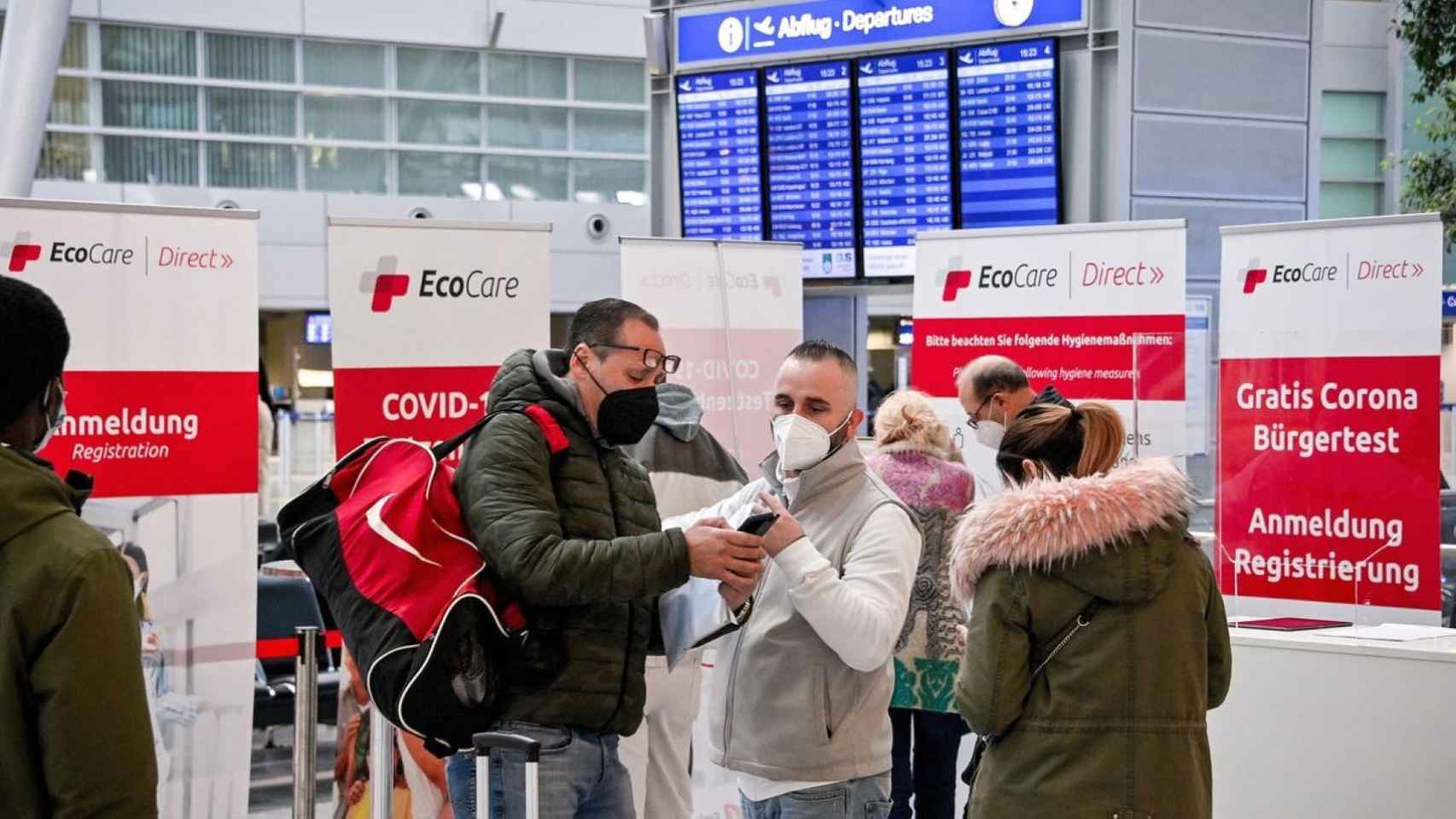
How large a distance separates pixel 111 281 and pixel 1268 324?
3.67 metres

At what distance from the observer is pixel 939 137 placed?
729 cm

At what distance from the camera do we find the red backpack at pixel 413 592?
2.30 meters

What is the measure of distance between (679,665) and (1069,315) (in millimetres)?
2465

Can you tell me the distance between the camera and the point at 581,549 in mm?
2334

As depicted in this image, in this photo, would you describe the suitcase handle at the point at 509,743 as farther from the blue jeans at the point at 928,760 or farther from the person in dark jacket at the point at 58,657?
the blue jeans at the point at 928,760

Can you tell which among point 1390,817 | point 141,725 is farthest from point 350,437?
point 1390,817

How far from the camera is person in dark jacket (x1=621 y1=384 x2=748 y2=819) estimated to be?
404cm

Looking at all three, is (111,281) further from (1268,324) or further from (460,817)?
(1268,324)

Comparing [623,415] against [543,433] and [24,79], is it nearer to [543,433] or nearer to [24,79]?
[543,433]

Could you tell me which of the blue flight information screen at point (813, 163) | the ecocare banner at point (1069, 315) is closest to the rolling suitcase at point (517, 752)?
the ecocare banner at point (1069, 315)

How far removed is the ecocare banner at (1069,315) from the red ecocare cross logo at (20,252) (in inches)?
127

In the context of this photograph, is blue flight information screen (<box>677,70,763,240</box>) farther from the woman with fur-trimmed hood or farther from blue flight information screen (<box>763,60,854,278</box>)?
the woman with fur-trimmed hood

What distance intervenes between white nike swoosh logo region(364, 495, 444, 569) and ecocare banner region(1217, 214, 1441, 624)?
359 centimetres

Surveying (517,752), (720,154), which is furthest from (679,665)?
(720,154)
